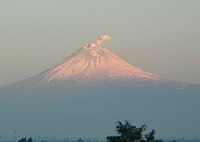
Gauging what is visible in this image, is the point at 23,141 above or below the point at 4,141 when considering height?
below

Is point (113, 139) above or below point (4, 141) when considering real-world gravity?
below

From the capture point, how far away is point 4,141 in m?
198

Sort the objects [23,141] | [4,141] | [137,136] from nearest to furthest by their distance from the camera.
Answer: [137,136]
[23,141]
[4,141]

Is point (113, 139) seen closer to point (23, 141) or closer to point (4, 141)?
point (23, 141)

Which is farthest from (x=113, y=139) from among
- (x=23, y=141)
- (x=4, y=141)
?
(x=4, y=141)

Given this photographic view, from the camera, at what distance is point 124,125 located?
35594mm

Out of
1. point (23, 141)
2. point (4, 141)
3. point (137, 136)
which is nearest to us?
point (137, 136)

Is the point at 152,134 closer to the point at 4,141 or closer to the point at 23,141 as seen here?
the point at 23,141

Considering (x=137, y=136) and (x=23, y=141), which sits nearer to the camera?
(x=137, y=136)

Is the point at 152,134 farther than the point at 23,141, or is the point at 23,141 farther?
the point at 23,141

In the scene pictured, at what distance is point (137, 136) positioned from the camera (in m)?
35.6

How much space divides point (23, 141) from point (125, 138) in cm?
3111

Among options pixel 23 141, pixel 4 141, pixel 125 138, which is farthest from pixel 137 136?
pixel 4 141

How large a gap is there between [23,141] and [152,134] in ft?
100
